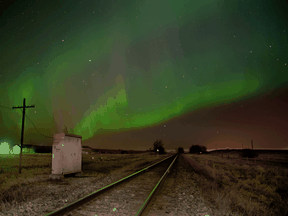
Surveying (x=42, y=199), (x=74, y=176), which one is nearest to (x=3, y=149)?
(x=74, y=176)

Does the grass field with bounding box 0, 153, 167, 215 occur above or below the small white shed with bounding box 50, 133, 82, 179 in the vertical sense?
below

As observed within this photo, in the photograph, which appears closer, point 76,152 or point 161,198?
point 161,198

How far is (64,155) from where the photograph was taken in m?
13.5

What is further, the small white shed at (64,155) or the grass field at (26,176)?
the small white shed at (64,155)

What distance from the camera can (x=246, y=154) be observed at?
71312 mm

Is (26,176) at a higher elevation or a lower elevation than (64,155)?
lower

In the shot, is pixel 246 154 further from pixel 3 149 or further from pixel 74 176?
pixel 3 149

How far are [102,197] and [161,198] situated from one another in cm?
231

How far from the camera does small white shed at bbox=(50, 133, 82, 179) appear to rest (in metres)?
13.0

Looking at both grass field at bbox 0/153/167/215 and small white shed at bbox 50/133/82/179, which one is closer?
grass field at bbox 0/153/167/215

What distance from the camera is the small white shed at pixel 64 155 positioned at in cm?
1303

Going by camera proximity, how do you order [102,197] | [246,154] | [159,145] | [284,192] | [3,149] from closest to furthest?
[102,197] → [284,192] → [246,154] → [3,149] → [159,145]

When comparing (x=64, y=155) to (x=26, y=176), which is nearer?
(x=64, y=155)

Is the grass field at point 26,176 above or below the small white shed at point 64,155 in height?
below
